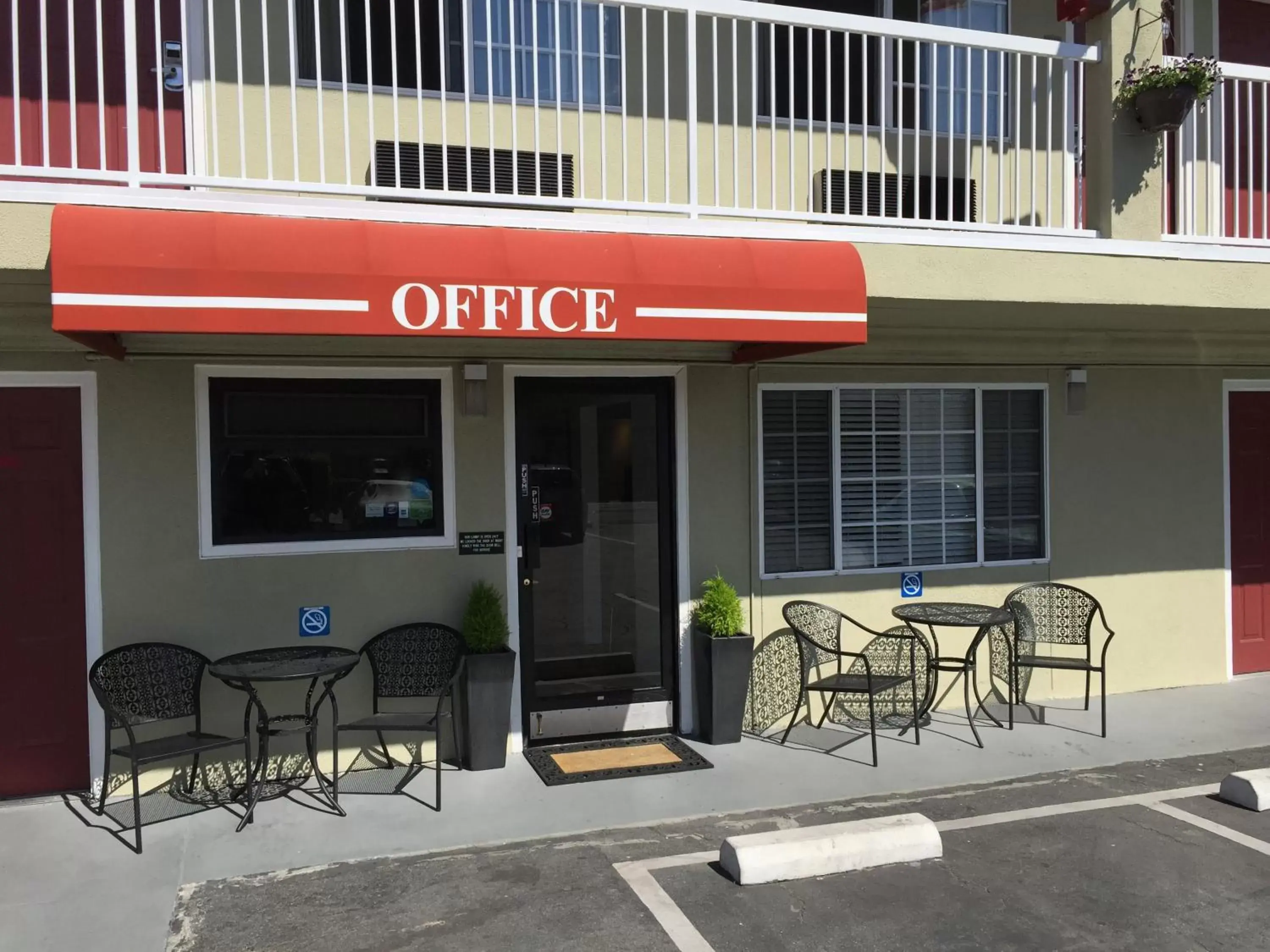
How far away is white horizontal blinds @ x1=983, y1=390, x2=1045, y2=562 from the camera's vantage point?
24.8 ft

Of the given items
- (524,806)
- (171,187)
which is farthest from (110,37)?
(524,806)

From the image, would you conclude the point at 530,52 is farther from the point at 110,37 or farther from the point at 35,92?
the point at 35,92

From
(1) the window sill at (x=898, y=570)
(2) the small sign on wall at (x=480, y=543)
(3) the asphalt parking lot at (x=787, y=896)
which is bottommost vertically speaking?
(3) the asphalt parking lot at (x=787, y=896)

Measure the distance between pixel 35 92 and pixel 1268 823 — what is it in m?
7.85

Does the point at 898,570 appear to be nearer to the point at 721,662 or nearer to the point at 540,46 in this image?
the point at 721,662

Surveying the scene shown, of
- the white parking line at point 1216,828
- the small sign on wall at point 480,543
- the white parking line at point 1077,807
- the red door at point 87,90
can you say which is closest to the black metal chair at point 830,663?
the white parking line at point 1077,807

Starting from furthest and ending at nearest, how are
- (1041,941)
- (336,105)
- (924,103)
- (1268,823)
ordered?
(924,103)
(336,105)
(1268,823)
(1041,941)

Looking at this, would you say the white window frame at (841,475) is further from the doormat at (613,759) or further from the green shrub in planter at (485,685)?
the green shrub in planter at (485,685)

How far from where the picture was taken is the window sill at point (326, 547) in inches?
232

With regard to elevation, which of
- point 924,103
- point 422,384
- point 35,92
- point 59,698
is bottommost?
point 59,698

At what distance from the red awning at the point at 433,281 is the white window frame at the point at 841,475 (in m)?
1.50

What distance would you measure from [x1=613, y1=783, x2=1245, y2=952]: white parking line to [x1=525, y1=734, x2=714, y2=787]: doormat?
1.15 meters

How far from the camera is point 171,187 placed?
609 cm

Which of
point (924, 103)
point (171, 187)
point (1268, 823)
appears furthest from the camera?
point (924, 103)
